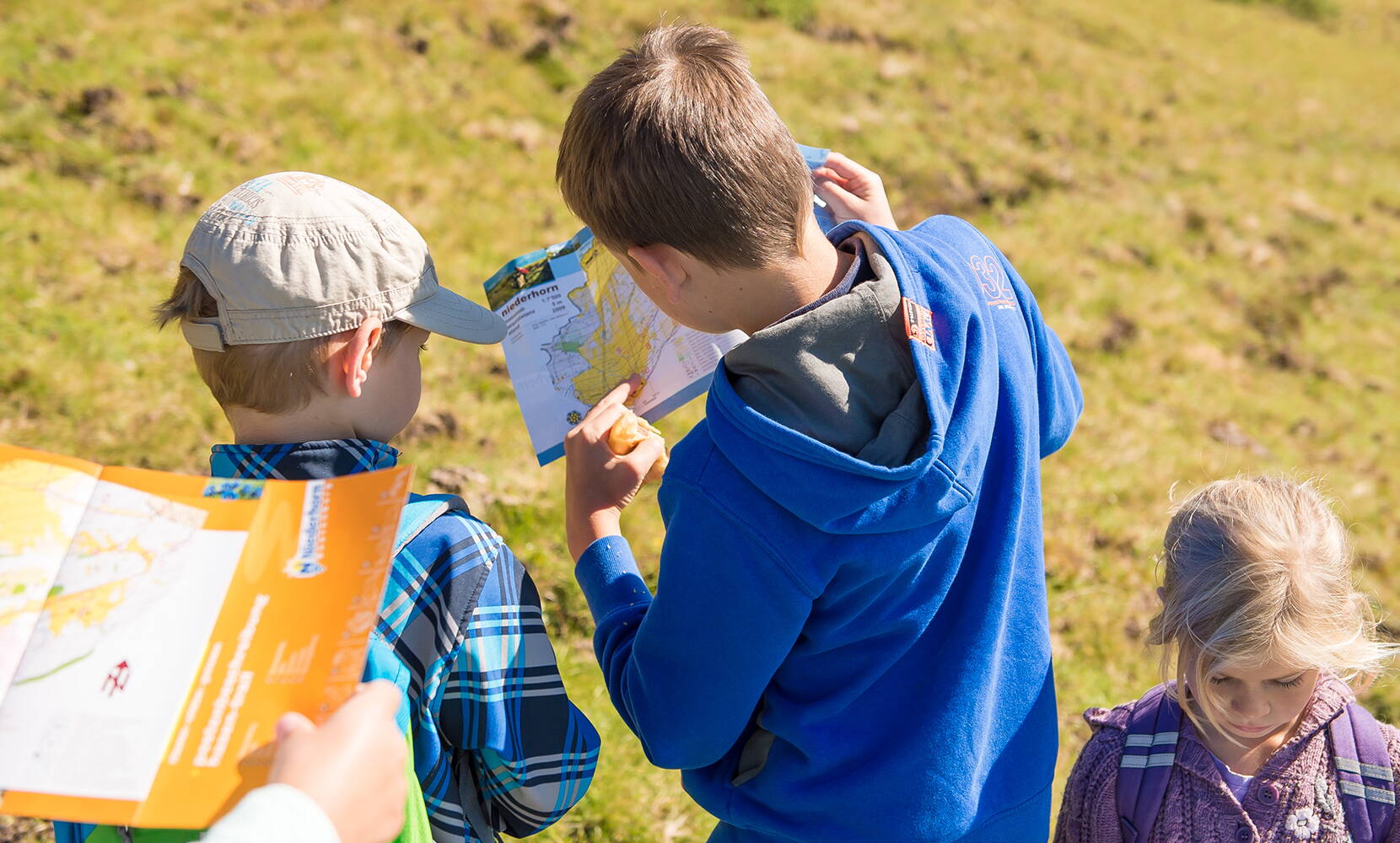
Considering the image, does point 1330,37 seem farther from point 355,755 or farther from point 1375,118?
point 355,755

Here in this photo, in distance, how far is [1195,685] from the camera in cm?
191

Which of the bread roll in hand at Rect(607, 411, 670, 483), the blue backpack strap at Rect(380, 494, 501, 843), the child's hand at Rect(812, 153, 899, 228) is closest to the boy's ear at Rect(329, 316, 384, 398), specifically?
the blue backpack strap at Rect(380, 494, 501, 843)

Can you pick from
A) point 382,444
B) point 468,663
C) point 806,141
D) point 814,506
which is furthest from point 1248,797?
point 806,141

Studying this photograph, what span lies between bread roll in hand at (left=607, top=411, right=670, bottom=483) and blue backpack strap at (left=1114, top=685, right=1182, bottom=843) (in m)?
1.05

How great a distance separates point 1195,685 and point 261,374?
5.45 ft

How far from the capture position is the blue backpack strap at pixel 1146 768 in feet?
6.50

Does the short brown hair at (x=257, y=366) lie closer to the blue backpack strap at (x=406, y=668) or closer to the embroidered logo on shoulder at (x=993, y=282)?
the blue backpack strap at (x=406, y=668)

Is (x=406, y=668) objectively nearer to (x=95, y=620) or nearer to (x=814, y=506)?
(x=95, y=620)

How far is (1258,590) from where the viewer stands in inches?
72.2

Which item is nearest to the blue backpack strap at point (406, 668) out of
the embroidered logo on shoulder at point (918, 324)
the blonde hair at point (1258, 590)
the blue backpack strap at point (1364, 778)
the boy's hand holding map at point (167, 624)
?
the boy's hand holding map at point (167, 624)

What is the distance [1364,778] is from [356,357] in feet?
6.13

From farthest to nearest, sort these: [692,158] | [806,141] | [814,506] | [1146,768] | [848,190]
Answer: [806,141], [848,190], [1146,768], [692,158], [814,506]

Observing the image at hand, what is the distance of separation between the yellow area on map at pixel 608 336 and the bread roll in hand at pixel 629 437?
154 mm

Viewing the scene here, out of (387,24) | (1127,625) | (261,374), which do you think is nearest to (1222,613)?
(261,374)
